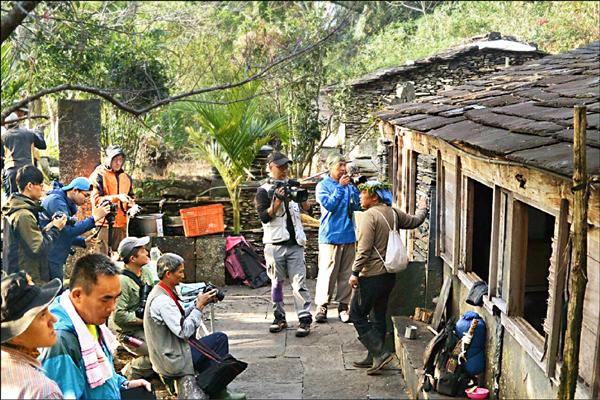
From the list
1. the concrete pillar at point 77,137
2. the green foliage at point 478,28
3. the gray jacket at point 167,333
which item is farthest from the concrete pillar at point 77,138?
the green foliage at point 478,28

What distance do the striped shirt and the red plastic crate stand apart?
8.01 metres

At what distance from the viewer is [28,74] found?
1265cm

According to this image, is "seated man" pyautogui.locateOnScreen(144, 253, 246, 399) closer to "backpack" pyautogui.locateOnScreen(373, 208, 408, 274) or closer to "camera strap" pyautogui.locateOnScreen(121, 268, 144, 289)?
"camera strap" pyautogui.locateOnScreen(121, 268, 144, 289)

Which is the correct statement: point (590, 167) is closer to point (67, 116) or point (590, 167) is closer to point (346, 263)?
point (346, 263)

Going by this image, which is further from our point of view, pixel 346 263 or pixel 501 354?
pixel 346 263

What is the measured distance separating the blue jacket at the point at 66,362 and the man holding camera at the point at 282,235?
4.93m

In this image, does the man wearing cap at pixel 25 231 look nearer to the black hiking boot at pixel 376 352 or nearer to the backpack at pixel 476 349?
the black hiking boot at pixel 376 352

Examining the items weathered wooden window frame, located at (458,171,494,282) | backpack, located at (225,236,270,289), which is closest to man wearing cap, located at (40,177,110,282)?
backpack, located at (225,236,270,289)

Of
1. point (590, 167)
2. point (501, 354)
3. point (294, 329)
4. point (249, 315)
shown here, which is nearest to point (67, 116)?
point (249, 315)

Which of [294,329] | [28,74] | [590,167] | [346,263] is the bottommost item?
[294,329]

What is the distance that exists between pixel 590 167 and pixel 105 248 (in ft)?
24.5

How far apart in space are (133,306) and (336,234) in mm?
3238

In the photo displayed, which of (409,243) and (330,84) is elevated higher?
(330,84)

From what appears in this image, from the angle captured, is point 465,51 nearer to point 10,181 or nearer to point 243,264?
point 243,264
